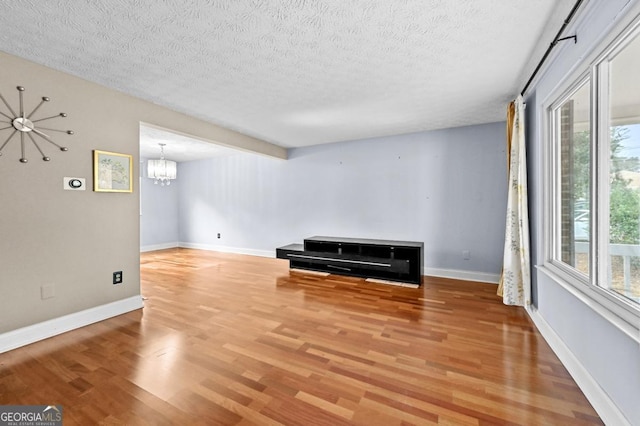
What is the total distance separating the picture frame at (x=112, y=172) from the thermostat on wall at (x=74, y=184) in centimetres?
9

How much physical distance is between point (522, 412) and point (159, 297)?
3.66 metres

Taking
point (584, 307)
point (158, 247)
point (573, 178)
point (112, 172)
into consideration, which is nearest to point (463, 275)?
point (573, 178)

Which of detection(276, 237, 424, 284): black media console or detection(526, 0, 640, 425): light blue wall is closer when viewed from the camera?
detection(526, 0, 640, 425): light blue wall

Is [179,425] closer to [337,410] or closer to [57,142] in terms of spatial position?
[337,410]

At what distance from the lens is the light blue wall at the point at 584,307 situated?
128 cm

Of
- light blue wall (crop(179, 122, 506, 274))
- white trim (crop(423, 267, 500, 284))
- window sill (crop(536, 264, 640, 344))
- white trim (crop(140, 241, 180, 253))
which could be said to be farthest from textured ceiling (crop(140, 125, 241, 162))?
window sill (crop(536, 264, 640, 344))

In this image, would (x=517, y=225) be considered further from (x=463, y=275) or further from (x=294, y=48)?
(x=294, y=48)

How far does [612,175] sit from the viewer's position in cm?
152

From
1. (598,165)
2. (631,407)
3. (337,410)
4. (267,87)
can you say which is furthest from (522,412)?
(267,87)

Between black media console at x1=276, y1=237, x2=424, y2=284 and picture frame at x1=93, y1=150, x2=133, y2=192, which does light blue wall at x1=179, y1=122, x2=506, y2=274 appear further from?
picture frame at x1=93, y1=150, x2=133, y2=192

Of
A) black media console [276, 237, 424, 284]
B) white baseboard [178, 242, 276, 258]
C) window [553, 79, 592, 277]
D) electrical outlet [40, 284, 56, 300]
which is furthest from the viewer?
white baseboard [178, 242, 276, 258]

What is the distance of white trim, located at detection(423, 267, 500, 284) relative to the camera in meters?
3.96

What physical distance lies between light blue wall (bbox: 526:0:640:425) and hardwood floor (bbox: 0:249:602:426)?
0.21 m

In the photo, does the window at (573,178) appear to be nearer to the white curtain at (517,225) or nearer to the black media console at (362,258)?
the white curtain at (517,225)
